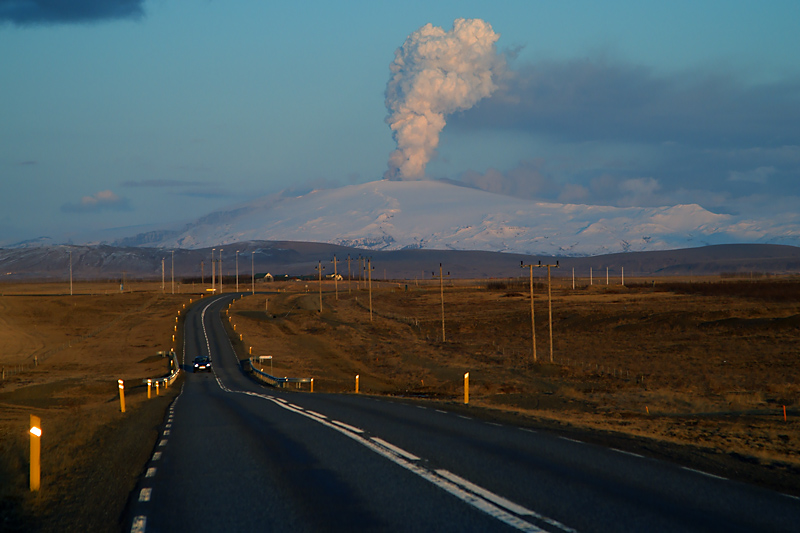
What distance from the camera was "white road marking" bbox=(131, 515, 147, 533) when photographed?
327 inches

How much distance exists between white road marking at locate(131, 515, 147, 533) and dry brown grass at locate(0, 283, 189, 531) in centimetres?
26

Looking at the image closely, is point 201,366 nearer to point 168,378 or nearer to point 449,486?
point 168,378

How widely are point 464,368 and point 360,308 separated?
68470 mm

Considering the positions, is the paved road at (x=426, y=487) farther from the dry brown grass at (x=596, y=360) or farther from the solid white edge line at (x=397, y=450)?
the dry brown grass at (x=596, y=360)

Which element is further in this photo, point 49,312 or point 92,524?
point 49,312

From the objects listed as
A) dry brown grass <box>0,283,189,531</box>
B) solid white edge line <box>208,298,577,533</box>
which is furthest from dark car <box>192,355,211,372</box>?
solid white edge line <box>208,298,577,533</box>

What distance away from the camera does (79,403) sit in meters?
38.4

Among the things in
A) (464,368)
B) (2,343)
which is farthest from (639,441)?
(2,343)

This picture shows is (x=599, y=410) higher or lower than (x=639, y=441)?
lower

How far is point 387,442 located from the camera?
13.8m

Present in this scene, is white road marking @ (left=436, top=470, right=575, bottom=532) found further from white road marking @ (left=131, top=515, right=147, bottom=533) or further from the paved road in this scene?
white road marking @ (left=131, top=515, right=147, bottom=533)

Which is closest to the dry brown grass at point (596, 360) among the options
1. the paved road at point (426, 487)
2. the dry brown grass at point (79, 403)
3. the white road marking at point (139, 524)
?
the paved road at point (426, 487)

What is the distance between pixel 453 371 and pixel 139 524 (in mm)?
41707

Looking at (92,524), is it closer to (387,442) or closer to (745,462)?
(387,442)
